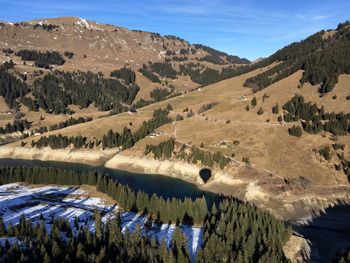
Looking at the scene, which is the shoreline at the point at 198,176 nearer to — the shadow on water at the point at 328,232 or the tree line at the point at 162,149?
the tree line at the point at 162,149

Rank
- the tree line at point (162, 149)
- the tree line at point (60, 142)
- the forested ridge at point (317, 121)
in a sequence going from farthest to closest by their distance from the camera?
the tree line at point (60, 142) < the tree line at point (162, 149) < the forested ridge at point (317, 121)

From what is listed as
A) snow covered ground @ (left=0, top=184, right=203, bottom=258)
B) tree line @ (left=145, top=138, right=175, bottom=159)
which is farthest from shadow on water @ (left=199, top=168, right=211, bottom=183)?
snow covered ground @ (left=0, top=184, right=203, bottom=258)

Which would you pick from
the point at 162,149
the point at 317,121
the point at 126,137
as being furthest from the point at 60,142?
the point at 317,121

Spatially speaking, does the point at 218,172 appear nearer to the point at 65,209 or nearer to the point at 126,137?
the point at 65,209

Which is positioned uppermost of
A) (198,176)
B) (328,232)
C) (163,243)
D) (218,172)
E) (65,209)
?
(218,172)

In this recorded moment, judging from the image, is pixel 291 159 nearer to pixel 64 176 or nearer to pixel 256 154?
pixel 256 154

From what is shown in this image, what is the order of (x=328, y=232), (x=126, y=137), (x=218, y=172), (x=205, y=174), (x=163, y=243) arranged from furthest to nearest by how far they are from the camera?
1. (x=126, y=137)
2. (x=205, y=174)
3. (x=218, y=172)
4. (x=328, y=232)
5. (x=163, y=243)

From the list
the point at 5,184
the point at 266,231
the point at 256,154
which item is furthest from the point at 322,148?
the point at 5,184

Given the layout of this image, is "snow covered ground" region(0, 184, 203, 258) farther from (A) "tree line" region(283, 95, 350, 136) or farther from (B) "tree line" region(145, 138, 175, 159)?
(A) "tree line" region(283, 95, 350, 136)

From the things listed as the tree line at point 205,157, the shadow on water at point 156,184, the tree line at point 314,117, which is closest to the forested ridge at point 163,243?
the shadow on water at point 156,184
